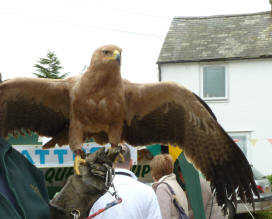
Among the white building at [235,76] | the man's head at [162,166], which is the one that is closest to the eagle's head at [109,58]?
the man's head at [162,166]

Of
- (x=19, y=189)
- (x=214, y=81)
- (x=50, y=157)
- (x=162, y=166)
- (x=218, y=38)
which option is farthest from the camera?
(x=218, y=38)

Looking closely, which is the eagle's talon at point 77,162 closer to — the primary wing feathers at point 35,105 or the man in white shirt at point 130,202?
the primary wing feathers at point 35,105

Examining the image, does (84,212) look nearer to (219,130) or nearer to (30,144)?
(219,130)

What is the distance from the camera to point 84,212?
1640 mm

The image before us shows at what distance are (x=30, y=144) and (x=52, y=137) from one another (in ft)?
8.58

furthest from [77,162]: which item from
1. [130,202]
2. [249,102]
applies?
[249,102]

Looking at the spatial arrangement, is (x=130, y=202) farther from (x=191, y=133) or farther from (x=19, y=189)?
(x=19, y=189)

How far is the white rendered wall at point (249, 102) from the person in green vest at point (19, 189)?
1094 cm

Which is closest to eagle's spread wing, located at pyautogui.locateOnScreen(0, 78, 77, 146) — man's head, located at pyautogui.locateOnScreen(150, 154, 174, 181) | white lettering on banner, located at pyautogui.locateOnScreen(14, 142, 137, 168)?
man's head, located at pyautogui.locateOnScreen(150, 154, 174, 181)

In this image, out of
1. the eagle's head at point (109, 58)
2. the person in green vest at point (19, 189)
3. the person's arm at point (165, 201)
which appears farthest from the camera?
the person's arm at point (165, 201)

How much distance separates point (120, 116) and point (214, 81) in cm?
1080

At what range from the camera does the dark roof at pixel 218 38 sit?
489 inches

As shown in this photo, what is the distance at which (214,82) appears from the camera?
Answer: 12.5 m

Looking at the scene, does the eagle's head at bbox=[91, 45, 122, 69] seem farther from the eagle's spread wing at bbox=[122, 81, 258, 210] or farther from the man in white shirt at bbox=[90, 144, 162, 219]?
the man in white shirt at bbox=[90, 144, 162, 219]
